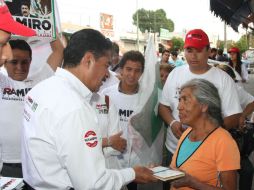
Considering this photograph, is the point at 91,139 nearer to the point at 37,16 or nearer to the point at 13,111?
the point at 13,111

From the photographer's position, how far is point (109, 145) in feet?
8.71

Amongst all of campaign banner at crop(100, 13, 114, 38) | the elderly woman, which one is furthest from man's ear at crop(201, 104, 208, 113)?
campaign banner at crop(100, 13, 114, 38)

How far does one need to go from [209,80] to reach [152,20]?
343 ft

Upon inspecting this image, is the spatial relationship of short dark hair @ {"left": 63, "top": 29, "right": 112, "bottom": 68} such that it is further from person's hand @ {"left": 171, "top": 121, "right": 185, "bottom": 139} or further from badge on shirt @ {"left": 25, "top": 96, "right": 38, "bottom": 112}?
person's hand @ {"left": 171, "top": 121, "right": 185, "bottom": 139}

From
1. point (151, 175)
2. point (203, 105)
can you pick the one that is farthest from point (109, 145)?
point (203, 105)

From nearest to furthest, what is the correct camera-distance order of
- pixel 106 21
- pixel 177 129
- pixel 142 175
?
pixel 142 175, pixel 177 129, pixel 106 21

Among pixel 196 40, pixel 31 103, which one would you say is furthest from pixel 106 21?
pixel 31 103

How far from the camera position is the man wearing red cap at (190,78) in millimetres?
3223

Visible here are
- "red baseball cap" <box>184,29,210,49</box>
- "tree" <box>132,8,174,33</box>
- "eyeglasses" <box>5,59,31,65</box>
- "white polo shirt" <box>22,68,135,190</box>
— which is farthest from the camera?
"tree" <box>132,8,174,33</box>

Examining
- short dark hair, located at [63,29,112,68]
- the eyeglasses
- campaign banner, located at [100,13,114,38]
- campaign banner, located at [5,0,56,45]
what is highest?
campaign banner, located at [100,13,114,38]

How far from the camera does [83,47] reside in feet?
6.14

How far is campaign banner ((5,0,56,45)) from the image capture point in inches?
115

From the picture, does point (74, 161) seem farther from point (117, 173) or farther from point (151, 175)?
point (151, 175)

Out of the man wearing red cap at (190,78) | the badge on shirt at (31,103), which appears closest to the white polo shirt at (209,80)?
the man wearing red cap at (190,78)
